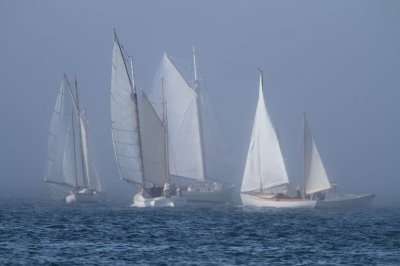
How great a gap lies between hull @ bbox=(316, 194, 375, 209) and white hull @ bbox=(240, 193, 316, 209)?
58.7 inches

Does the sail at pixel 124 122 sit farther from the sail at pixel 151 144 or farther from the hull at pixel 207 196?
the hull at pixel 207 196

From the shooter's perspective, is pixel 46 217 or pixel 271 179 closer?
pixel 46 217

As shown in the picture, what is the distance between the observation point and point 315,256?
6012 centimetres

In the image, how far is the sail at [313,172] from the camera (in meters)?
108

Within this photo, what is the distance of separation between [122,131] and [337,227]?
39.3 metres

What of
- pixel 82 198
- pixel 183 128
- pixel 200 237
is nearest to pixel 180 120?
pixel 183 128

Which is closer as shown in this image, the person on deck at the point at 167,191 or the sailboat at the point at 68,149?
the person on deck at the point at 167,191

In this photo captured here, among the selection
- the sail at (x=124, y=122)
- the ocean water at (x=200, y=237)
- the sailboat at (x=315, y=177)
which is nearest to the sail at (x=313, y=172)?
the sailboat at (x=315, y=177)

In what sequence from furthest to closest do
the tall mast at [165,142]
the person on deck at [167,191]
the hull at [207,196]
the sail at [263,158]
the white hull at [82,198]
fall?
the white hull at [82,198] → the hull at [207,196] → the tall mast at [165,142] → the person on deck at [167,191] → the sail at [263,158]

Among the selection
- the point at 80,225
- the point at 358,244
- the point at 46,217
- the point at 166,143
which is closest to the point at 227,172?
the point at 166,143

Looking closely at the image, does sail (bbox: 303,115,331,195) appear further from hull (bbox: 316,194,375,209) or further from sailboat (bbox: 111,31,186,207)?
sailboat (bbox: 111,31,186,207)

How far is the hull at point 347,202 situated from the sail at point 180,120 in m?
21.7

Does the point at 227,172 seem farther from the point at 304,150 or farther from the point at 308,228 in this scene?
the point at 308,228

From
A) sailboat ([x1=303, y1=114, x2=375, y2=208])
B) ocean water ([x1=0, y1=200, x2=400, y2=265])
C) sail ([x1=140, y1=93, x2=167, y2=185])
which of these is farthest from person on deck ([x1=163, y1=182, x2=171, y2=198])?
sailboat ([x1=303, y1=114, x2=375, y2=208])
